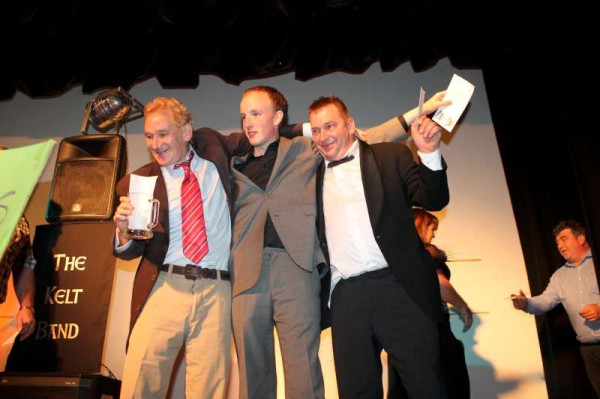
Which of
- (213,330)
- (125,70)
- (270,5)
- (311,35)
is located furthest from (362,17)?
(213,330)

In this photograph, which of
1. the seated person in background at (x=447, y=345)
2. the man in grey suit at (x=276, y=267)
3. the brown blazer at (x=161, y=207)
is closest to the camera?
the man in grey suit at (x=276, y=267)

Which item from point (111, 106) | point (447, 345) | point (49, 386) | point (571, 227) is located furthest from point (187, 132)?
point (571, 227)

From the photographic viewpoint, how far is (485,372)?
3.88 m

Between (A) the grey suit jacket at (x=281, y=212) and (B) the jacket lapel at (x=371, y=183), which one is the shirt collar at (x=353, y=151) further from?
(A) the grey suit jacket at (x=281, y=212)

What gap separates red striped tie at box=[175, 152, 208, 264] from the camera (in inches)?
85.7

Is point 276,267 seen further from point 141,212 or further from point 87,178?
point 87,178

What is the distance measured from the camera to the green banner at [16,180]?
1411 mm

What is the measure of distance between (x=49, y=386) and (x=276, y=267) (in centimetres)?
148

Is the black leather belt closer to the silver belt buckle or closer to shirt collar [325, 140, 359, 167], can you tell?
the silver belt buckle

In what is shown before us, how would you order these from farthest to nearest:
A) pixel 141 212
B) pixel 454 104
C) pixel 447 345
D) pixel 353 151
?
pixel 447 345 → pixel 353 151 → pixel 454 104 → pixel 141 212

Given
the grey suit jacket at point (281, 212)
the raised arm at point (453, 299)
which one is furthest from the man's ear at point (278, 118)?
the raised arm at point (453, 299)

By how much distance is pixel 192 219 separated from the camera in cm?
224

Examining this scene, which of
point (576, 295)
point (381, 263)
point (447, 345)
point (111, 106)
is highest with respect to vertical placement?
point (111, 106)

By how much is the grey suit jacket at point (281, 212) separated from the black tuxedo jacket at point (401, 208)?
3.4 inches
